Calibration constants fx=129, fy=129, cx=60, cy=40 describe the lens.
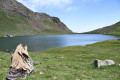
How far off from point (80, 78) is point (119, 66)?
8.79 meters

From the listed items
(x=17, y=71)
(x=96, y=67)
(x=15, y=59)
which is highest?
(x=15, y=59)

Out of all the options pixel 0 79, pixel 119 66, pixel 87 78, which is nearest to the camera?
pixel 0 79

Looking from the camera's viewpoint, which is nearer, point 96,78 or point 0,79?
Answer: point 0,79

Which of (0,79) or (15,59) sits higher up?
(15,59)

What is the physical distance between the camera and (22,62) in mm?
14000

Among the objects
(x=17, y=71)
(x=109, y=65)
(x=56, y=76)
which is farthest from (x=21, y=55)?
(x=109, y=65)

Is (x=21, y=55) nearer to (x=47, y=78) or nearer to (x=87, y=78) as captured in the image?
(x=47, y=78)

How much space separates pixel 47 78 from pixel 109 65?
35.6 feet

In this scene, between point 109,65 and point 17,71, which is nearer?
point 17,71

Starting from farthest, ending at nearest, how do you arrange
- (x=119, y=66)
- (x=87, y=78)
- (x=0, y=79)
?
(x=119, y=66)
(x=87, y=78)
(x=0, y=79)

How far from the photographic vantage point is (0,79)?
43.0ft

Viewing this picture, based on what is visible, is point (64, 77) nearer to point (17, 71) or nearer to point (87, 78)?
point (87, 78)

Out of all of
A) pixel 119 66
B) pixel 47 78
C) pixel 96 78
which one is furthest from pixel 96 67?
pixel 47 78

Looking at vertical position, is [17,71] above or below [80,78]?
above
